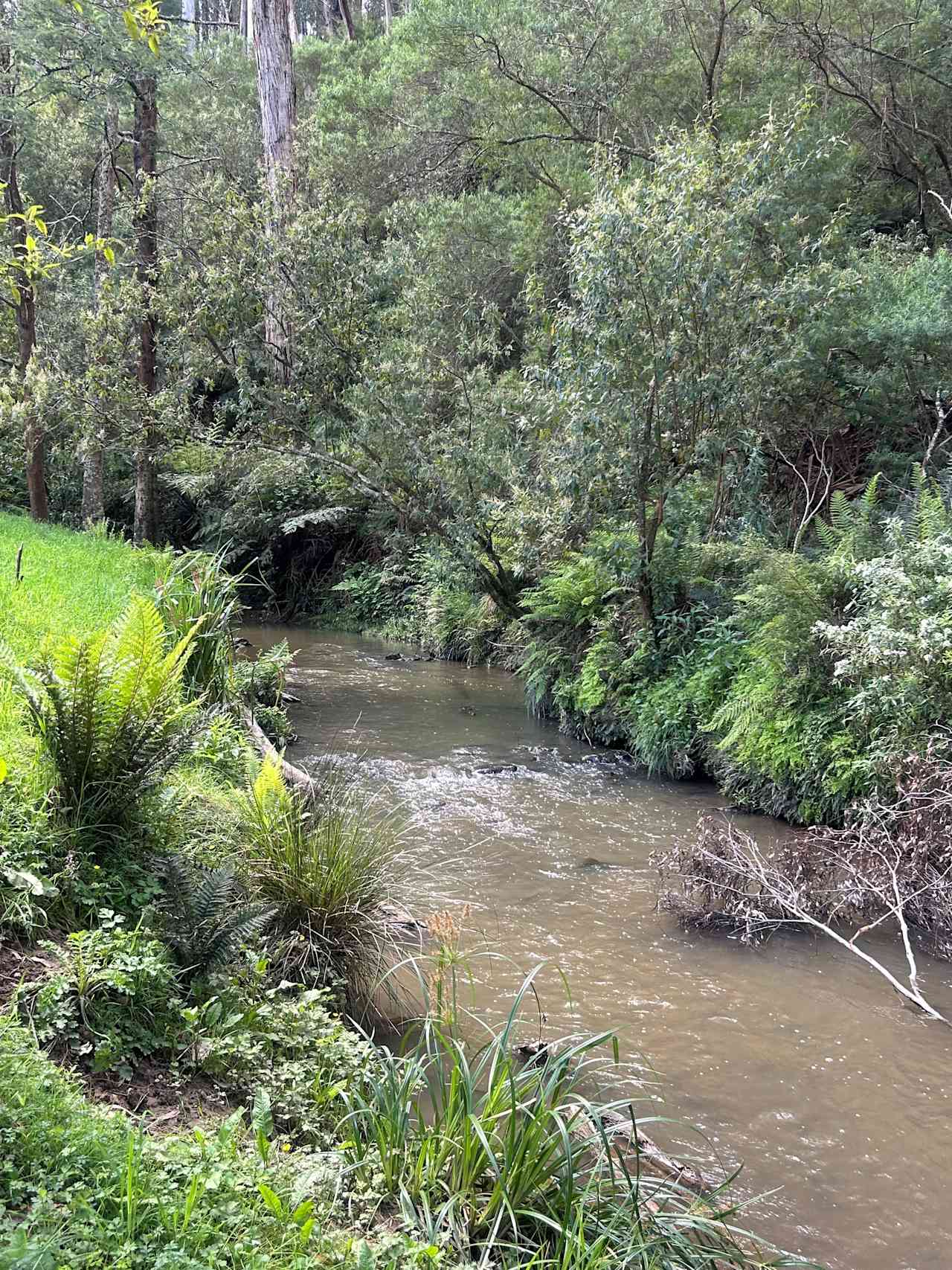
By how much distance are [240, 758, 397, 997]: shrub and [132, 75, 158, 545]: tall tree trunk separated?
11346 mm

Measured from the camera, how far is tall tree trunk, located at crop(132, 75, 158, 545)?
15.2 meters

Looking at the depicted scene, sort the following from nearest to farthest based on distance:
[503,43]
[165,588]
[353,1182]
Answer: [353,1182] < [165,588] < [503,43]

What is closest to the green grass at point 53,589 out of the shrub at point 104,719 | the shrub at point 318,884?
the shrub at point 104,719

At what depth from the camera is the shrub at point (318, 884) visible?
405cm

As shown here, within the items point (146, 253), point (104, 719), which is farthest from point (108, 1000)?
point (146, 253)

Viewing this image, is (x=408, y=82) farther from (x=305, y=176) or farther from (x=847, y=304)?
(x=847, y=304)

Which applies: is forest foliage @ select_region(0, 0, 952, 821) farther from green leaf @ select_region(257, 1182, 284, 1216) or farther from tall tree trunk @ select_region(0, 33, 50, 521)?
green leaf @ select_region(257, 1182, 284, 1216)

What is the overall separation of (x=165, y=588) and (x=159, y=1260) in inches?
234

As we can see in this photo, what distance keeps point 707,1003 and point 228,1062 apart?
2.61 meters

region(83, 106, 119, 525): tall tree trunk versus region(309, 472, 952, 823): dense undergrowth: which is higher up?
region(83, 106, 119, 525): tall tree trunk

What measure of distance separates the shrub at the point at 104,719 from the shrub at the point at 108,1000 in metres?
0.57

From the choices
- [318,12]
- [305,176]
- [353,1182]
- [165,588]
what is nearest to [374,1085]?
[353,1182]

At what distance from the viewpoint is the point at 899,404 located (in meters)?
10.9

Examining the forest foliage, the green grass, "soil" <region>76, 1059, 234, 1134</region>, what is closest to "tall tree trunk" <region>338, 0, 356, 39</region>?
the forest foliage
